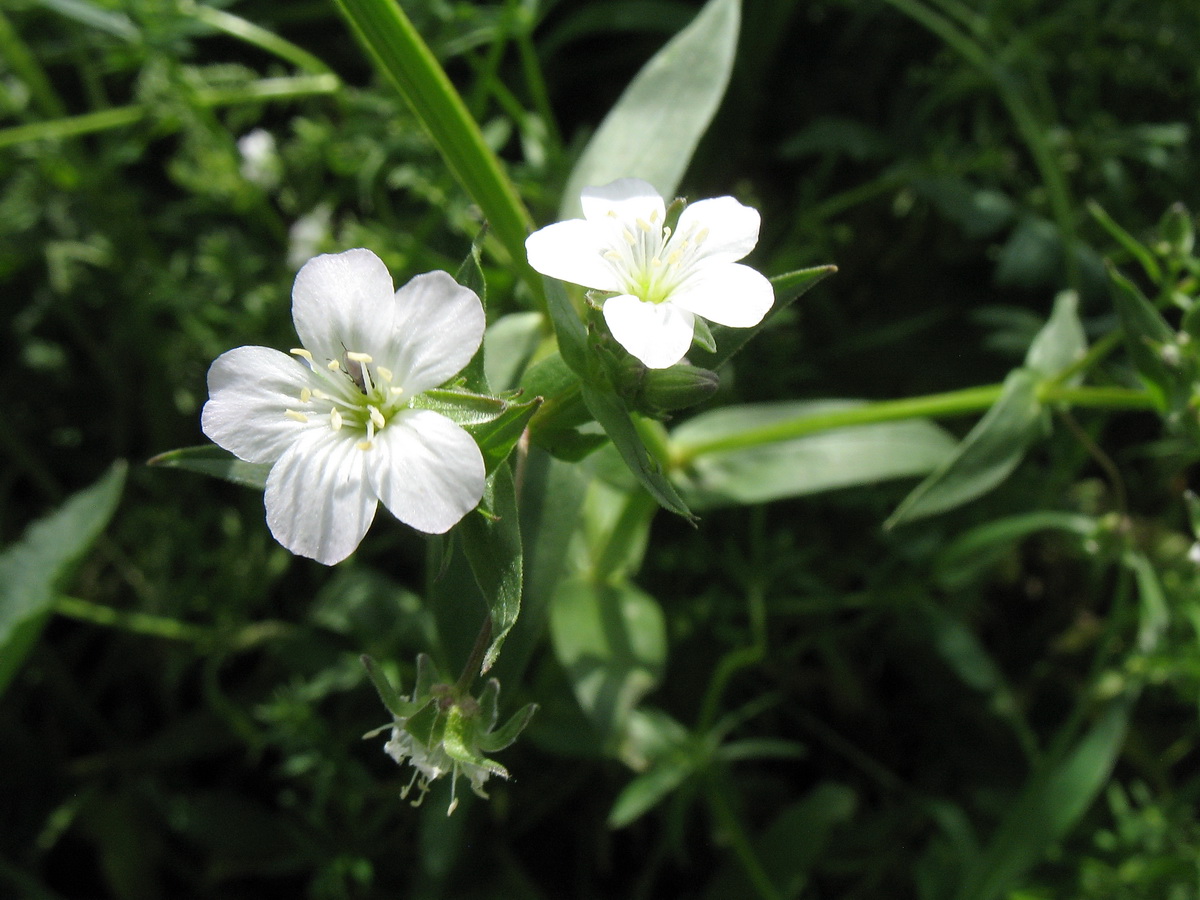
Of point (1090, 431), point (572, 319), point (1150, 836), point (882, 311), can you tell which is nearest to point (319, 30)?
point (882, 311)

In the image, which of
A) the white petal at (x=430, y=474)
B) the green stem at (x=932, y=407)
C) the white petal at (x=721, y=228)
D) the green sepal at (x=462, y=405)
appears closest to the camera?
the white petal at (x=430, y=474)

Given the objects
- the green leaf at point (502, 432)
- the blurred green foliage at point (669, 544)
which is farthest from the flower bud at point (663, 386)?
the blurred green foliage at point (669, 544)

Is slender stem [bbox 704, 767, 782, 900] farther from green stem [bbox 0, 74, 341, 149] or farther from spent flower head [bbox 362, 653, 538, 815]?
green stem [bbox 0, 74, 341, 149]

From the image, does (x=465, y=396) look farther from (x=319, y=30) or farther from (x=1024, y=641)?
(x=319, y=30)

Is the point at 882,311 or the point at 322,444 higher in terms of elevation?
the point at 322,444

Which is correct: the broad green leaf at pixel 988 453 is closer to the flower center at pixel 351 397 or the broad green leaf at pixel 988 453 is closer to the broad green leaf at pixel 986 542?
the broad green leaf at pixel 986 542

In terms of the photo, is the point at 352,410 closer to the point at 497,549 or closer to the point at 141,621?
the point at 497,549
